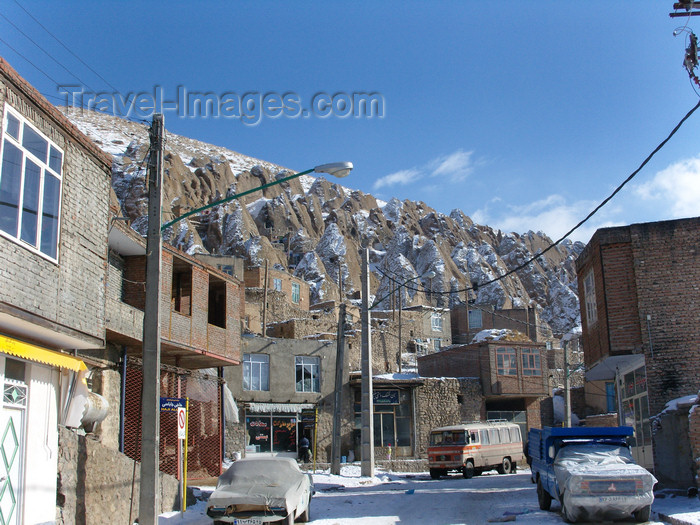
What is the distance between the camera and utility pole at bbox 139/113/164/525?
10625mm

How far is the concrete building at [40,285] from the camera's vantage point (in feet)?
34.1

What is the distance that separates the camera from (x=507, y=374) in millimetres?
41312

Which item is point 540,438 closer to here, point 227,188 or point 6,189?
point 6,189

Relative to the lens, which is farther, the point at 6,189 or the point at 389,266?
the point at 389,266

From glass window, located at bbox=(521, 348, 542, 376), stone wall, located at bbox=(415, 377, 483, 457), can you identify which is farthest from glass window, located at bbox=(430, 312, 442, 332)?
stone wall, located at bbox=(415, 377, 483, 457)

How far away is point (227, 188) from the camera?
125188mm

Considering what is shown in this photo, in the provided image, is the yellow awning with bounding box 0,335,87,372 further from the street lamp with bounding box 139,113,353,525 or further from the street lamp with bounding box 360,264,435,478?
the street lamp with bounding box 360,264,435,478

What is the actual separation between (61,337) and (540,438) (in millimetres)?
10098

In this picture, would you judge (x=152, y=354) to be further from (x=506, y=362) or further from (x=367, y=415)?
(x=506, y=362)

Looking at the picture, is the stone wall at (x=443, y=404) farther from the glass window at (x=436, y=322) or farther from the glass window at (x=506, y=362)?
the glass window at (x=436, y=322)

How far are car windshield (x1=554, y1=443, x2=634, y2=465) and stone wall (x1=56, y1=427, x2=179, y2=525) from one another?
839 centimetres

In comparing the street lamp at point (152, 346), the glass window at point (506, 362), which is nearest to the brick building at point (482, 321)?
the glass window at point (506, 362)

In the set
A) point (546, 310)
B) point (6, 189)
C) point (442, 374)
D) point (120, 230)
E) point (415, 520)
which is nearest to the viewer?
point (6, 189)

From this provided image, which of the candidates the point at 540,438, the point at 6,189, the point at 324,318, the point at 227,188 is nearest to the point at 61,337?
the point at 6,189
